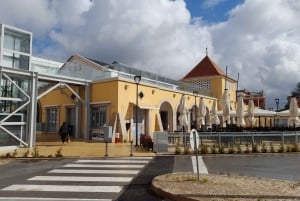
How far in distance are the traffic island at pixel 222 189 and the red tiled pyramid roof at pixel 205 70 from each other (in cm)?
4614

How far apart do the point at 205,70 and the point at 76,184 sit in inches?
1907

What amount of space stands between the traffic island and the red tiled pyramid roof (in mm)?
46140

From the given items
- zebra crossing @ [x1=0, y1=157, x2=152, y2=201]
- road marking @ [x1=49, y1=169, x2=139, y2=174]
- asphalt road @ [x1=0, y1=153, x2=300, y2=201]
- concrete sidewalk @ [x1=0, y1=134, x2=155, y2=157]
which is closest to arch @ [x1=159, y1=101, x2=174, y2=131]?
concrete sidewalk @ [x1=0, y1=134, x2=155, y2=157]

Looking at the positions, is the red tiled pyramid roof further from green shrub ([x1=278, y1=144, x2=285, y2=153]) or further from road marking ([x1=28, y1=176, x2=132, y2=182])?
road marking ([x1=28, y1=176, x2=132, y2=182])

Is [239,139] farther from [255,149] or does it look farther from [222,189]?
[222,189]

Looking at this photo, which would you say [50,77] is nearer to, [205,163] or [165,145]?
[165,145]

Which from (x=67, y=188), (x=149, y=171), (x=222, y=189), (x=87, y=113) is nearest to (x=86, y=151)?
(x=149, y=171)

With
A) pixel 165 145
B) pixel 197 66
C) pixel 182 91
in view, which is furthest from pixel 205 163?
pixel 197 66

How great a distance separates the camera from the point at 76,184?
31.8 ft

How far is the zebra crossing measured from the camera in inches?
320

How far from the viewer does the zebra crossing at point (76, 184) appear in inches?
320

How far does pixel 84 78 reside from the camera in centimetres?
3009

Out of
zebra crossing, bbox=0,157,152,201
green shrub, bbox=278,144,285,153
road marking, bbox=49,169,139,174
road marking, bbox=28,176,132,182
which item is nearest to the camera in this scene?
zebra crossing, bbox=0,157,152,201

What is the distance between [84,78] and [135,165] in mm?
17517
